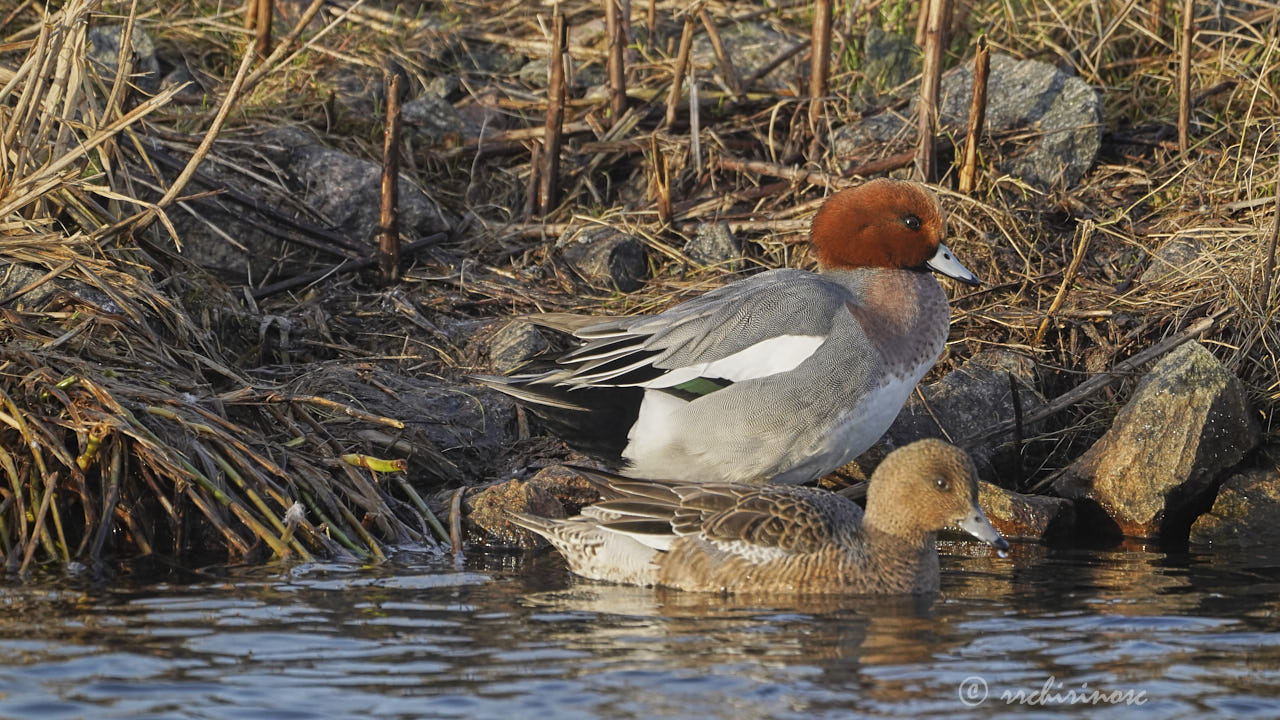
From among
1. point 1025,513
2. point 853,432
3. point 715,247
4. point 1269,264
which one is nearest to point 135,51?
point 715,247

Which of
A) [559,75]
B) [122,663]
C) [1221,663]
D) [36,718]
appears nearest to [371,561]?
[122,663]

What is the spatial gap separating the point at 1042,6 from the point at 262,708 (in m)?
6.20

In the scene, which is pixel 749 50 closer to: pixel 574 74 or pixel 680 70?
pixel 574 74

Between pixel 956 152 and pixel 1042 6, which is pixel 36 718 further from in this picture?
pixel 1042 6

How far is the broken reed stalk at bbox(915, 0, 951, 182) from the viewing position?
6629 mm

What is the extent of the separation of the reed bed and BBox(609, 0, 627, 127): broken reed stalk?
0.01 m

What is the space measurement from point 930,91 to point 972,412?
1596mm

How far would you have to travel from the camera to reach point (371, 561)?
4.61 meters

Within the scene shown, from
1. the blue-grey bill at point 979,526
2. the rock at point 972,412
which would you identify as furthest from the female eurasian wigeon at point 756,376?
the blue-grey bill at point 979,526

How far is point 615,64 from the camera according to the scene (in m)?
7.46

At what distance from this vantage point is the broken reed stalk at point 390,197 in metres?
6.54

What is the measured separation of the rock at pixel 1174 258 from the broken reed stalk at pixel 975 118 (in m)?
0.84

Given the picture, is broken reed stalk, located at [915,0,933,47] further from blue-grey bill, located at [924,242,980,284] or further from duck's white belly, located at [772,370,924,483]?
duck's white belly, located at [772,370,924,483]

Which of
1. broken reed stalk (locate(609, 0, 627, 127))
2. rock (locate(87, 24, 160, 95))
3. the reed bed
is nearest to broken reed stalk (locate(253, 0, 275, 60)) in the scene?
the reed bed
